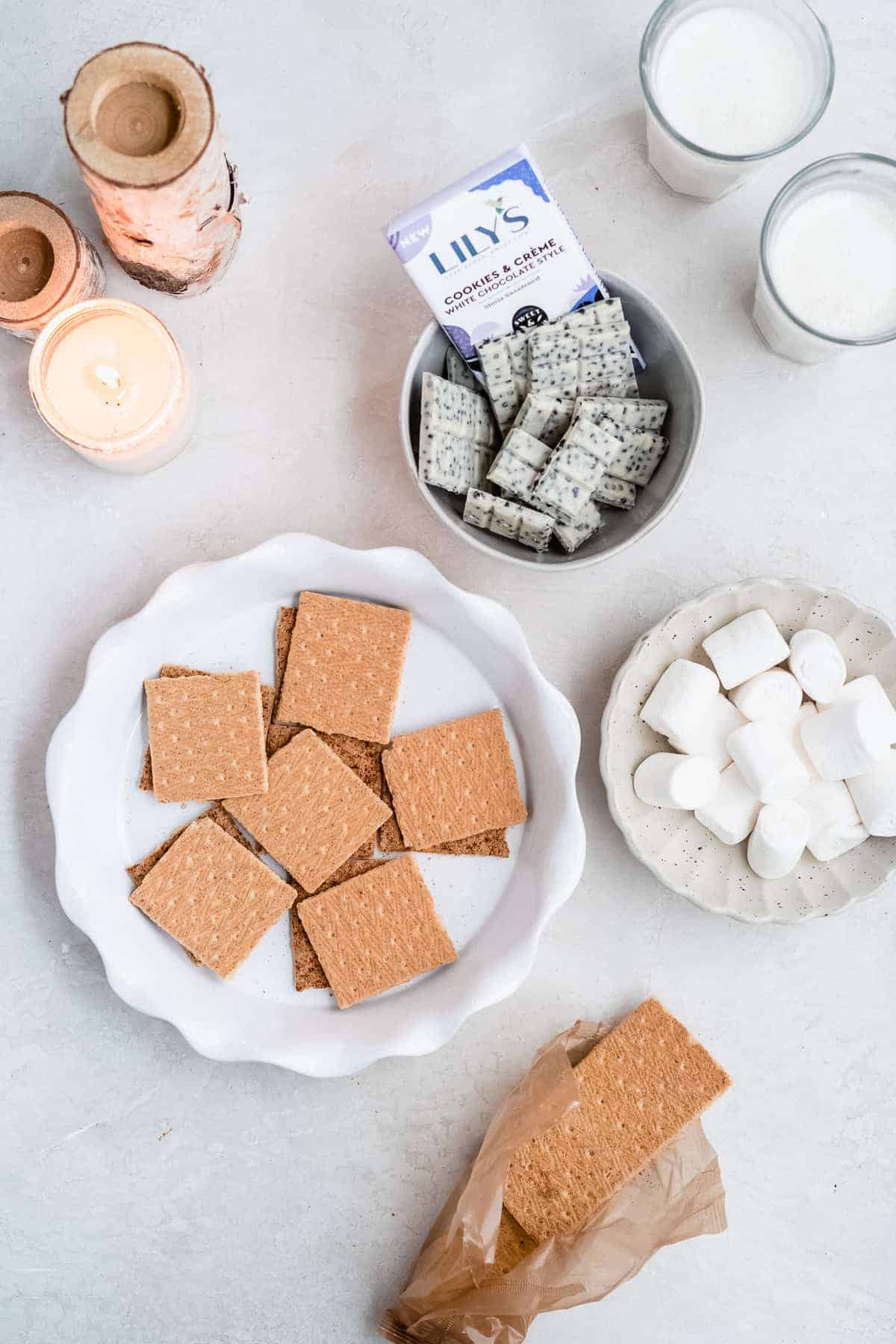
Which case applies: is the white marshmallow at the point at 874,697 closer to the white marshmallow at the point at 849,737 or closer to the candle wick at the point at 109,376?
the white marshmallow at the point at 849,737

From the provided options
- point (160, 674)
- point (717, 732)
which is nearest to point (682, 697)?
point (717, 732)

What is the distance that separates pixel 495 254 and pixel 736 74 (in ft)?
0.93

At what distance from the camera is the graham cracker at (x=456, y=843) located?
3.07 ft

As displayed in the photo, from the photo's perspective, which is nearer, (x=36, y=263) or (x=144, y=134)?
(x=144, y=134)

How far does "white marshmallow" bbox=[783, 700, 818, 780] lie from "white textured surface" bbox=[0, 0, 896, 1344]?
16cm

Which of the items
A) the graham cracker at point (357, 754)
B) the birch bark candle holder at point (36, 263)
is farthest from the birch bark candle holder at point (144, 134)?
the graham cracker at point (357, 754)

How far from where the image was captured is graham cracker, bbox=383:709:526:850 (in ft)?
3.02

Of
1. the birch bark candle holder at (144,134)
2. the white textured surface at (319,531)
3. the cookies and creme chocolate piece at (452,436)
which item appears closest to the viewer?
the birch bark candle holder at (144,134)

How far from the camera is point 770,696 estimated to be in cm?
91

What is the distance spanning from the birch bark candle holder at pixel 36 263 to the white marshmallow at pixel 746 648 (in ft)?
2.14

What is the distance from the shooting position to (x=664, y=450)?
90cm

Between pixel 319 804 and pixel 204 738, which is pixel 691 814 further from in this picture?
pixel 204 738

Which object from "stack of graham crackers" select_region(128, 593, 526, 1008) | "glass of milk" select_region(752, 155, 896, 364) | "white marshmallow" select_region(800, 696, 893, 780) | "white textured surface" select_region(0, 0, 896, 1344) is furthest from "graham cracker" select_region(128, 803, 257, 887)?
"glass of milk" select_region(752, 155, 896, 364)

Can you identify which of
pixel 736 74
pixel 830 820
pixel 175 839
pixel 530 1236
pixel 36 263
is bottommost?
pixel 530 1236
